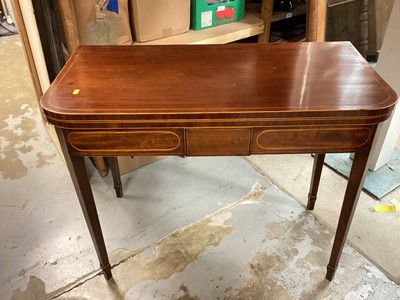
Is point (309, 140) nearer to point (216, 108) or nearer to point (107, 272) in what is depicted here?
point (216, 108)

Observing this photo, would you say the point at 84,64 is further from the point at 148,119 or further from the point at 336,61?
the point at 336,61

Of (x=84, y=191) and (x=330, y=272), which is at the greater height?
(x=84, y=191)

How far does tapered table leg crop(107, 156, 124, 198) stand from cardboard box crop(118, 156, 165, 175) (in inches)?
6.1

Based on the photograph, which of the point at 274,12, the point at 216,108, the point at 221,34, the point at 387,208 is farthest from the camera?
the point at 274,12

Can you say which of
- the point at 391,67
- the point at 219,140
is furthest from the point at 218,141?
the point at 391,67

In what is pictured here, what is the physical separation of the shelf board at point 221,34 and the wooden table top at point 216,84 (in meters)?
0.50

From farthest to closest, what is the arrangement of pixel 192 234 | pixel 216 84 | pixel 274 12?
pixel 274 12
pixel 192 234
pixel 216 84

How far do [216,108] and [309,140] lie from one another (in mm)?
265

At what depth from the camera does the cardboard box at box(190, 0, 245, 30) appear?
68.5 inches

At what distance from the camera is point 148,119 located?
881 mm

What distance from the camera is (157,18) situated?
161cm

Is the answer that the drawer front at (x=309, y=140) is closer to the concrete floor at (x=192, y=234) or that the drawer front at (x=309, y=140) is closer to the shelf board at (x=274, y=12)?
the concrete floor at (x=192, y=234)

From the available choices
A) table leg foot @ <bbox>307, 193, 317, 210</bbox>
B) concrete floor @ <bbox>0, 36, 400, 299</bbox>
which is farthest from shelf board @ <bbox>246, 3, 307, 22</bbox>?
table leg foot @ <bbox>307, 193, 317, 210</bbox>

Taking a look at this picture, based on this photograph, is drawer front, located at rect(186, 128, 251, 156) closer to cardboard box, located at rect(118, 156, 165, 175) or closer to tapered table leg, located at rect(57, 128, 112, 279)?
tapered table leg, located at rect(57, 128, 112, 279)
